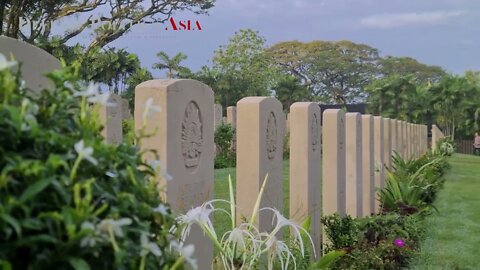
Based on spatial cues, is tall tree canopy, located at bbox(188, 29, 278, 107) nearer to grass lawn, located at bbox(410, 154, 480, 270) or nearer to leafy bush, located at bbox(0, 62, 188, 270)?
grass lawn, located at bbox(410, 154, 480, 270)

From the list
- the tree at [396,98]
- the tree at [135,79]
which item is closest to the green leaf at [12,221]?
the tree at [135,79]

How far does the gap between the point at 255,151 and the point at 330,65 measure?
1718 inches

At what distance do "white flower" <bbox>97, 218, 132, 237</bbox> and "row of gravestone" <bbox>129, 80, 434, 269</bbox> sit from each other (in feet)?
0.85

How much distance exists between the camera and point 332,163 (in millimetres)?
6203

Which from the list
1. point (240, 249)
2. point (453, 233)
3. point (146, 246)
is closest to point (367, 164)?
point (453, 233)

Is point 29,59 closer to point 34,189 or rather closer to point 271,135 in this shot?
point 34,189

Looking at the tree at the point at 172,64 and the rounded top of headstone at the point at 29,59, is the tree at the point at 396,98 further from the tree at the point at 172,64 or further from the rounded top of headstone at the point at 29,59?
the rounded top of headstone at the point at 29,59

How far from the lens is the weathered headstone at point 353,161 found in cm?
719

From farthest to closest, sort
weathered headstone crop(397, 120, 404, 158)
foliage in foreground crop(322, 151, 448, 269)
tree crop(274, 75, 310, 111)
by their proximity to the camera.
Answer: tree crop(274, 75, 310, 111), weathered headstone crop(397, 120, 404, 158), foliage in foreground crop(322, 151, 448, 269)

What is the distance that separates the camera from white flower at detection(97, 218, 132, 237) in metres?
1.12

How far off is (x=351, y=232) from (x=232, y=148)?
1367cm

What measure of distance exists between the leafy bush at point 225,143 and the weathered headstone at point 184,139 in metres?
14.7

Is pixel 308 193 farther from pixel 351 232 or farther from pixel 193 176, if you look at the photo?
pixel 193 176

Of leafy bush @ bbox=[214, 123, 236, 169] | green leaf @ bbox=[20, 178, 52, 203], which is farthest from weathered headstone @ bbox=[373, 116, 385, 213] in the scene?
leafy bush @ bbox=[214, 123, 236, 169]
